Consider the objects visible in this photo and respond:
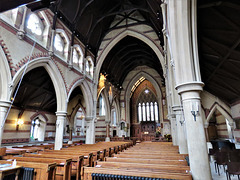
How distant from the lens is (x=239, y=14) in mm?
3854

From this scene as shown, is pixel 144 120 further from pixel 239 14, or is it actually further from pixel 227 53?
pixel 239 14

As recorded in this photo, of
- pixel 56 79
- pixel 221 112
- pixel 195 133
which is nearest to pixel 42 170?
pixel 195 133

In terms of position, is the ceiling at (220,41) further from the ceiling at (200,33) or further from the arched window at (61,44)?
the arched window at (61,44)

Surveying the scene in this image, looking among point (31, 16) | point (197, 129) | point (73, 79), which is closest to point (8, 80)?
point (31, 16)

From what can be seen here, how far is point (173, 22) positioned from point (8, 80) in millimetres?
6558

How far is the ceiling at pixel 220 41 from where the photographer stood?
3.98 metres

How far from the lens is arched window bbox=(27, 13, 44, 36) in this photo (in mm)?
8087

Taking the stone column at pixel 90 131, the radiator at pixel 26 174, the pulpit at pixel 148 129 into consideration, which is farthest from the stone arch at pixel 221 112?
the pulpit at pixel 148 129

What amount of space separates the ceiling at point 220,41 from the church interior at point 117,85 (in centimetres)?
3

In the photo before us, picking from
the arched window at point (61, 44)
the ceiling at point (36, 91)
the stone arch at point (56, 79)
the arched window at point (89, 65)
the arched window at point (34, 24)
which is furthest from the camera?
the arched window at point (89, 65)

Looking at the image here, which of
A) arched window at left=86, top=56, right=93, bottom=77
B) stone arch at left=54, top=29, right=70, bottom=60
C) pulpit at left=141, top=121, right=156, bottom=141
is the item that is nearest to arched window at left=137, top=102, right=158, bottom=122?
pulpit at left=141, top=121, right=156, bottom=141

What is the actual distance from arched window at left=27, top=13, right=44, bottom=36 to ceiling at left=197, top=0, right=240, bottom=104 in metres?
8.11

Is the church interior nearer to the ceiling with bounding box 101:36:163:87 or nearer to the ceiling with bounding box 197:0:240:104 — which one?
the ceiling with bounding box 197:0:240:104

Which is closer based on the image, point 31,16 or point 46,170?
point 46,170
